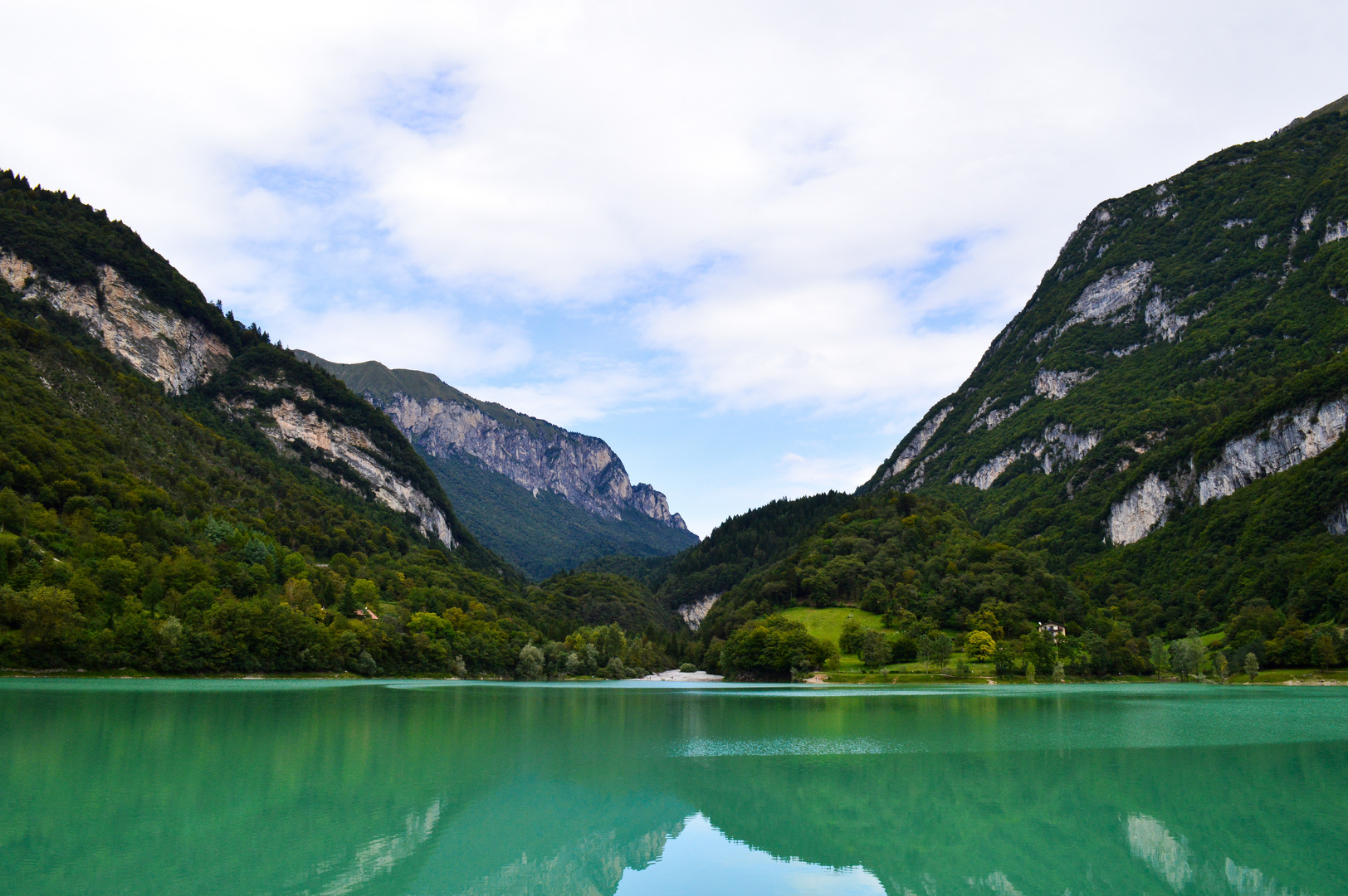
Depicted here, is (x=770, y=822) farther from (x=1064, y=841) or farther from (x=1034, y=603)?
(x=1034, y=603)

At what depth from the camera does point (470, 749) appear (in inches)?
1280

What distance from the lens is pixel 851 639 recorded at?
123062mm

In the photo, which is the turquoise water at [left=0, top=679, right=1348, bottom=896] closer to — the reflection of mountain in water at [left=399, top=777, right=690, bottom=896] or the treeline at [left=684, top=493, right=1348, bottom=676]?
the reflection of mountain in water at [left=399, top=777, right=690, bottom=896]

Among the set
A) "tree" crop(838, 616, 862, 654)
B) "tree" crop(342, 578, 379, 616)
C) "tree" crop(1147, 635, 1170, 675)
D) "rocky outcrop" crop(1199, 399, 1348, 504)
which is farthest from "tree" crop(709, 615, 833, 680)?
"rocky outcrop" crop(1199, 399, 1348, 504)

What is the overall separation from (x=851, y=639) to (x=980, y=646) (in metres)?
18.3

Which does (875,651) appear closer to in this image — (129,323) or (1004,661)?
(1004,661)

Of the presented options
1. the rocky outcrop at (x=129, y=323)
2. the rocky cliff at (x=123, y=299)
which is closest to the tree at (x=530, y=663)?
the rocky cliff at (x=123, y=299)

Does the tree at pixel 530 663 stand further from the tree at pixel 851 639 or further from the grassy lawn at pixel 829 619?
the tree at pixel 851 639

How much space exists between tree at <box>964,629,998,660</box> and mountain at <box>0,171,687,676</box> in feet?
190

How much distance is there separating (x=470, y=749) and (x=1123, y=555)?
187820mm

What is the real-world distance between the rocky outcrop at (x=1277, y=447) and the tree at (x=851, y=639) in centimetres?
10080

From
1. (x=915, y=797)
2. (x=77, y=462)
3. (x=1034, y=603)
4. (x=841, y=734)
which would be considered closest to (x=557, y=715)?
(x=841, y=734)

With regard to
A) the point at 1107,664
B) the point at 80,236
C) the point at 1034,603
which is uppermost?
the point at 80,236

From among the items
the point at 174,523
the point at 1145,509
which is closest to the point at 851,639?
the point at 174,523
